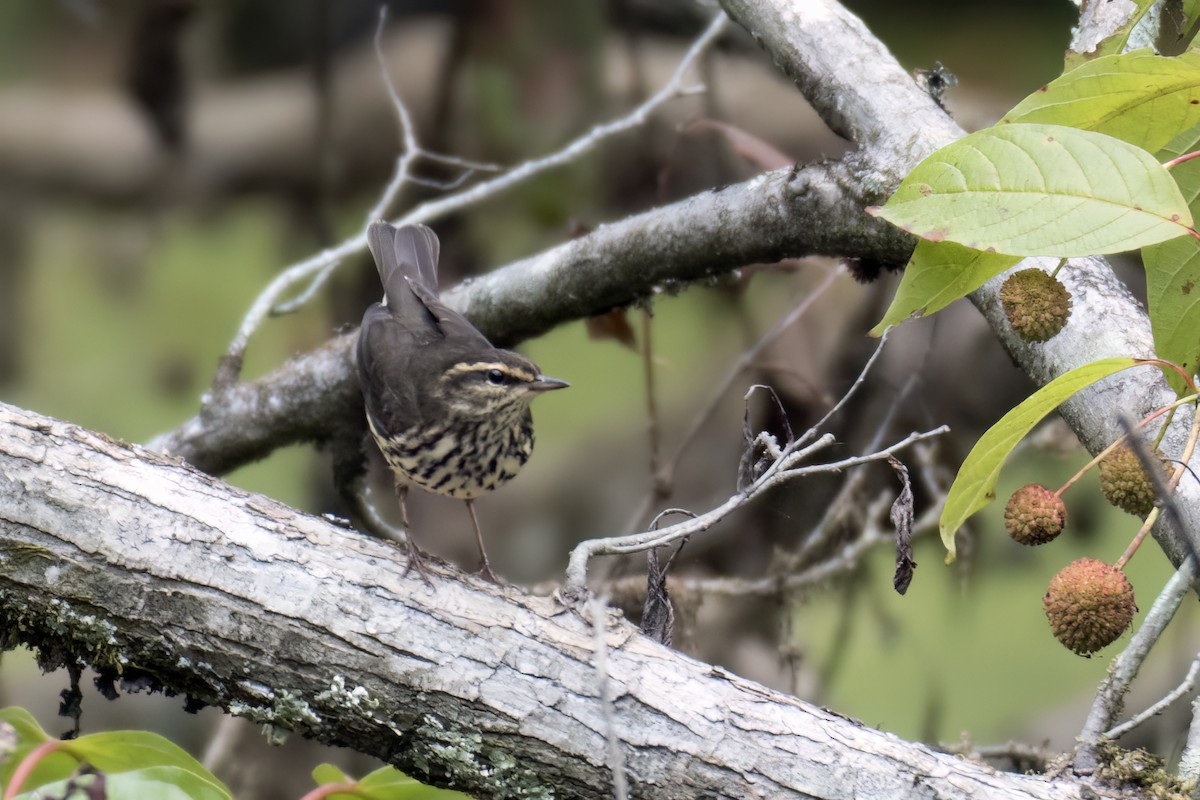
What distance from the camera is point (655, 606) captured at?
97.7 inches

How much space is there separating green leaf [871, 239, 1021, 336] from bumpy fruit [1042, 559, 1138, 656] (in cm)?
49

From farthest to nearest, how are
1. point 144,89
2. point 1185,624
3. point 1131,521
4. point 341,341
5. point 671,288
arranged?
point 144,89 → point 1131,521 → point 1185,624 → point 341,341 → point 671,288

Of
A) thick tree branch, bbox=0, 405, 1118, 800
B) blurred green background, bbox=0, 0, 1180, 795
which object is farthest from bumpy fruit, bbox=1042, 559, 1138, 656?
blurred green background, bbox=0, 0, 1180, 795

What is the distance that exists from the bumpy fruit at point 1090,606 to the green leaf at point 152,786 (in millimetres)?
1405

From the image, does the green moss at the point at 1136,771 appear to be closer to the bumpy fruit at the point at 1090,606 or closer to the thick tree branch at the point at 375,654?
the thick tree branch at the point at 375,654

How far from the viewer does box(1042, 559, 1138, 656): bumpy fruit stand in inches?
67.9

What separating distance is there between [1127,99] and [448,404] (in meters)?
2.02

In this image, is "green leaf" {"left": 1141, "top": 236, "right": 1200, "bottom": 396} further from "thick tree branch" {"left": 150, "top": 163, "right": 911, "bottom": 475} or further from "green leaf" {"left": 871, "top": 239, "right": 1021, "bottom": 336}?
"thick tree branch" {"left": 150, "top": 163, "right": 911, "bottom": 475}

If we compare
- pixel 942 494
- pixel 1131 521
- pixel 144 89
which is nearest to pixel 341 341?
pixel 942 494

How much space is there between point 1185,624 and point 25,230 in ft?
20.0

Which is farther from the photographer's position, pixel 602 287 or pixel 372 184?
pixel 372 184

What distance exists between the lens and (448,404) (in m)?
3.30

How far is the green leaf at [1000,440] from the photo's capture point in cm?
170

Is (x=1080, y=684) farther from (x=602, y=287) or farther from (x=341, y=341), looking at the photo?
(x=341, y=341)
